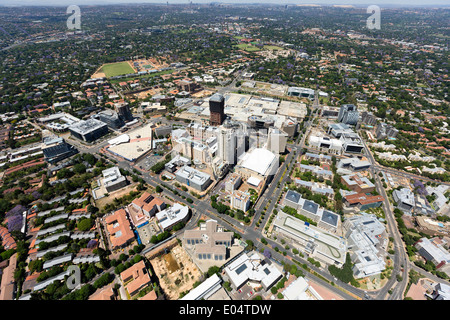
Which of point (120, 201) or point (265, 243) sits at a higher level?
point (120, 201)

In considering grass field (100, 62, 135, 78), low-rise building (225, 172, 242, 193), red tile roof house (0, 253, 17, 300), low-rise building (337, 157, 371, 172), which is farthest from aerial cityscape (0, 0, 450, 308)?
grass field (100, 62, 135, 78)

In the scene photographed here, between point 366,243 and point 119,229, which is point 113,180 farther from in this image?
point 366,243

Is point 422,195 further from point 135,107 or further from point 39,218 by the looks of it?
point 135,107

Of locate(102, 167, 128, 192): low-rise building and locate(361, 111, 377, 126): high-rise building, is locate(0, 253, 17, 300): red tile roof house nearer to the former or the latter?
locate(102, 167, 128, 192): low-rise building

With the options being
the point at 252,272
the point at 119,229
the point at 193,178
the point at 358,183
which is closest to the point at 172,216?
the point at 119,229

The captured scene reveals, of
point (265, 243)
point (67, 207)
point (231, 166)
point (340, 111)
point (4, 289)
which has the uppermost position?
point (340, 111)

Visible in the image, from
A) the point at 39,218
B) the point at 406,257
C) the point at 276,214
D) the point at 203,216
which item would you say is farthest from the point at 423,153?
the point at 39,218
